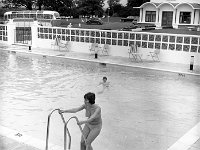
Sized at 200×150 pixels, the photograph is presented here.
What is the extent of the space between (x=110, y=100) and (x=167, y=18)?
3953 cm

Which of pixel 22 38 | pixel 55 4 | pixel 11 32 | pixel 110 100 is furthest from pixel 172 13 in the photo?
pixel 110 100

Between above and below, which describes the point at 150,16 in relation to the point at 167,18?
above

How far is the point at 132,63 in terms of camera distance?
17.7 metres

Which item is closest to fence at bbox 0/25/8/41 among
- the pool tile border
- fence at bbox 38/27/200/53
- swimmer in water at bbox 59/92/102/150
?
fence at bbox 38/27/200/53

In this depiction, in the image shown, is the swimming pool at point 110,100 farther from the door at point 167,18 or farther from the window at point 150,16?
the window at point 150,16

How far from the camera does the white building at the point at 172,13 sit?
150 ft

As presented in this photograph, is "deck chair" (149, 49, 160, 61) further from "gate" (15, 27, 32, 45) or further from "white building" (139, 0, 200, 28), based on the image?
"white building" (139, 0, 200, 28)

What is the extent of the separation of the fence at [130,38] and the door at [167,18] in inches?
1107

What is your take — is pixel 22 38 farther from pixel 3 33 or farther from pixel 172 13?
pixel 172 13

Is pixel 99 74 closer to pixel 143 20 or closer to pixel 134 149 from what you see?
pixel 134 149

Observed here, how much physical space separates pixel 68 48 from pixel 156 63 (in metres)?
7.69

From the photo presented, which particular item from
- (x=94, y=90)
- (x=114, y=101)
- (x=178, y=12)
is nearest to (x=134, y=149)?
(x=114, y=101)

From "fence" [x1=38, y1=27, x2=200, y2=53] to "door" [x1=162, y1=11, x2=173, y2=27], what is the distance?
2813 cm

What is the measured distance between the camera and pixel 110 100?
36.8 ft
